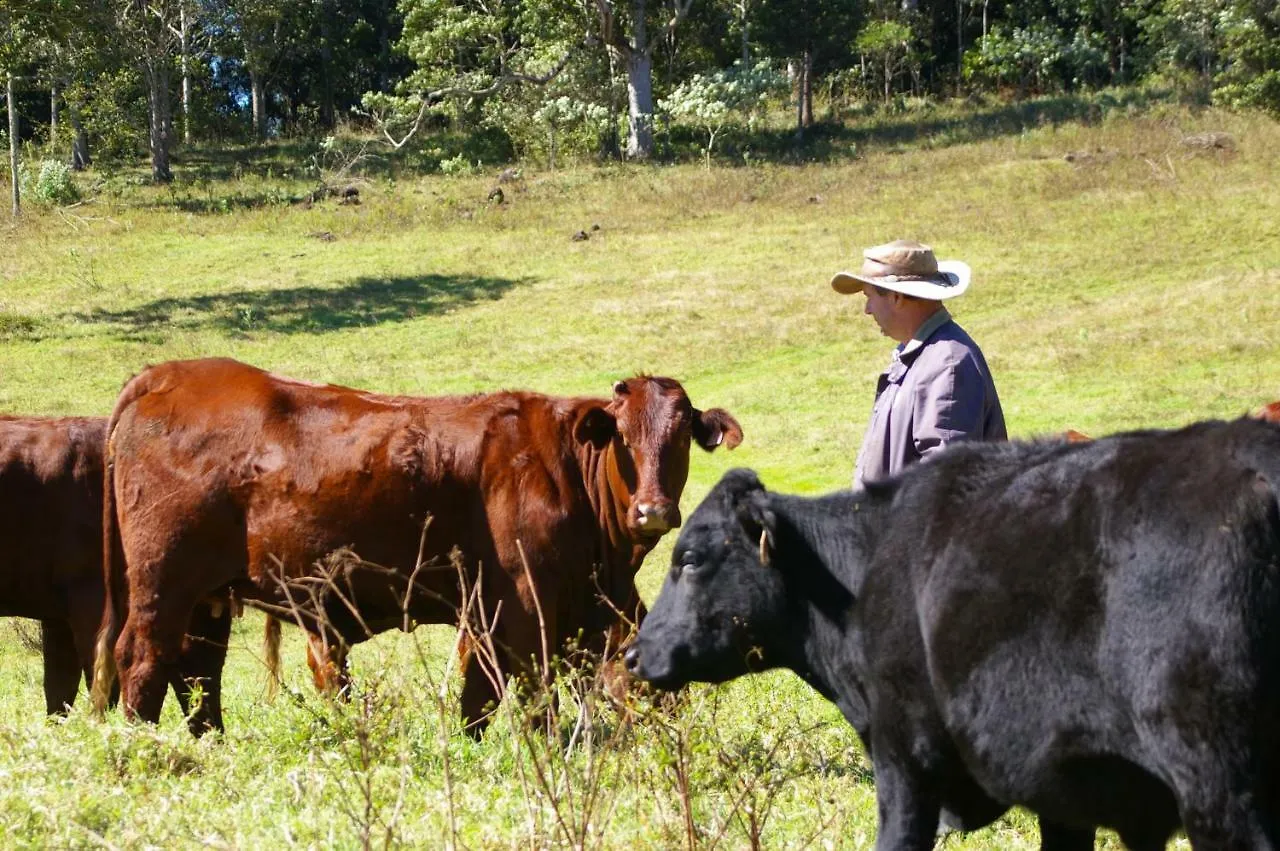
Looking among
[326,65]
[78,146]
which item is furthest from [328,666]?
[326,65]

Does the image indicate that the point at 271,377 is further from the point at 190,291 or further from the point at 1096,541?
the point at 190,291

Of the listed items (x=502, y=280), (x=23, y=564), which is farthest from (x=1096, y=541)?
(x=502, y=280)

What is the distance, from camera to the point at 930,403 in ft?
19.9

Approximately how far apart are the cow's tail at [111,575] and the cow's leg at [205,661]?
1.19ft

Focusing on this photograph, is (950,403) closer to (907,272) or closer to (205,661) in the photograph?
(907,272)

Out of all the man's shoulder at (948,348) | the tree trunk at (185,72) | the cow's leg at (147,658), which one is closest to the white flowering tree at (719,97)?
the tree trunk at (185,72)

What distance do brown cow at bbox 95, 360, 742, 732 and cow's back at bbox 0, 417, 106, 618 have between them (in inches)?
33.3

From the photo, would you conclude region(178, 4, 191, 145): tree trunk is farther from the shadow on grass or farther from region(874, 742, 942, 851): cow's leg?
region(874, 742, 942, 851): cow's leg

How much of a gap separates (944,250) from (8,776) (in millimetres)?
27628

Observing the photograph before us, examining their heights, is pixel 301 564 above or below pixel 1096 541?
below

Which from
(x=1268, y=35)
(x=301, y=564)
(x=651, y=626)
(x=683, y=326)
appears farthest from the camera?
(x=1268, y=35)

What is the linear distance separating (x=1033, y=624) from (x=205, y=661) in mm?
5569

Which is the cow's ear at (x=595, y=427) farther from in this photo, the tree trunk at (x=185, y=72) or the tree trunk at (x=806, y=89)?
the tree trunk at (x=185, y=72)

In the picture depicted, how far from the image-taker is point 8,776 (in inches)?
218
